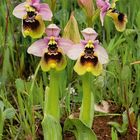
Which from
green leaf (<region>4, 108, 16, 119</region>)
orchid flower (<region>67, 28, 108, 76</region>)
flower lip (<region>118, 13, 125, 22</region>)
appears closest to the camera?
orchid flower (<region>67, 28, 108, 76</region>)

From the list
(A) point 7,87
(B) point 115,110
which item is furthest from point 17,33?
(B) point 115,110

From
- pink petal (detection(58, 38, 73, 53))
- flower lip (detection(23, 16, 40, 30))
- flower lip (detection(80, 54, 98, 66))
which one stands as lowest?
flower lip (detection(80, 54, 98, 66))

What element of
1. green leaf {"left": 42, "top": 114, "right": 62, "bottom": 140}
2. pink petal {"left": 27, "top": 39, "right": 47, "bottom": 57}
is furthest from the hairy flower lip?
green leaf {"left": 42, "top": 114, "right": 62, "bottom": 140}

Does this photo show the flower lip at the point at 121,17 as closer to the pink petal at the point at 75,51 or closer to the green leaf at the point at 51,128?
the pink petal at the point at 75,51

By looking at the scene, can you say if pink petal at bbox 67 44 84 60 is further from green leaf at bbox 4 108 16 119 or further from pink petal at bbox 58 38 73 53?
green leaf at bbox 4 108 16 119

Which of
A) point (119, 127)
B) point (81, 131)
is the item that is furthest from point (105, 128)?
point (81, 131)

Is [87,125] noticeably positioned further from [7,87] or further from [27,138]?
[7,87]
